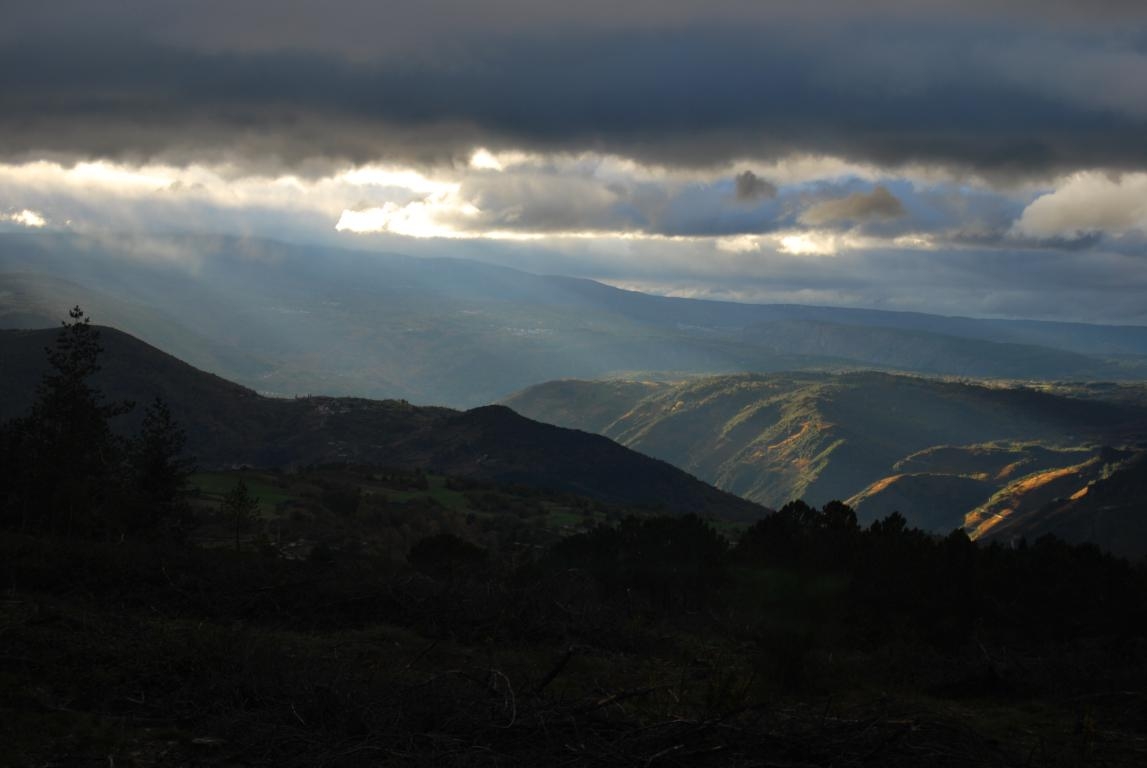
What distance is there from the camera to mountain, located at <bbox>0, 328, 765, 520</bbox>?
400 ft

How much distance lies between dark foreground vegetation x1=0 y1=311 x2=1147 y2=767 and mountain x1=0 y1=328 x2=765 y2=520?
88.4 metres

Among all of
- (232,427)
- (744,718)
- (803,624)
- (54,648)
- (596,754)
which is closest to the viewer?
(596,754)

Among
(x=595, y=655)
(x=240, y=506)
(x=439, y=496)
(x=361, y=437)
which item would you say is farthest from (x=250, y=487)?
(x=361, y=437)

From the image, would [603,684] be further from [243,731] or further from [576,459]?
[576,459]

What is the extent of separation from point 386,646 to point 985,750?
30.5 feet

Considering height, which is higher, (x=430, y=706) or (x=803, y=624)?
(x=430, y=706)

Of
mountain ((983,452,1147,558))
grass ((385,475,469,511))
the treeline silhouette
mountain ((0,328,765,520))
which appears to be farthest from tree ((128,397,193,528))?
mountain ((983,452,1147,558))

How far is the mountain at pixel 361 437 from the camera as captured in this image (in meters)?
122

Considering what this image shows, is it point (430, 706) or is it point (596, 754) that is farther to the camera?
point (430, 706)

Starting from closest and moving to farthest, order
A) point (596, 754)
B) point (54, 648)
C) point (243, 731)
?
point (596, 754) → point (243, 731) → point (54, 648)

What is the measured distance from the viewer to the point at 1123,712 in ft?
43.5

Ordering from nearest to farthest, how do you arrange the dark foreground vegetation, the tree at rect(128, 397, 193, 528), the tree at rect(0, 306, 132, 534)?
the dark foreground vegetation < the tree at rect(0, 306, 132, 534) < the tree at rect(128, 397, 193, 528)

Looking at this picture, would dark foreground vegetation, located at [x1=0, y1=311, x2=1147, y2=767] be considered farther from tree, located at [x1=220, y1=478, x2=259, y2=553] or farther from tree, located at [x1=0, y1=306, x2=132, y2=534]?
tree, located at [x1=220, y1=478, x2=259, y2=553]

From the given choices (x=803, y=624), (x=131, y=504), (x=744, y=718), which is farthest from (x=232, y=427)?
(x=744, y=718)
